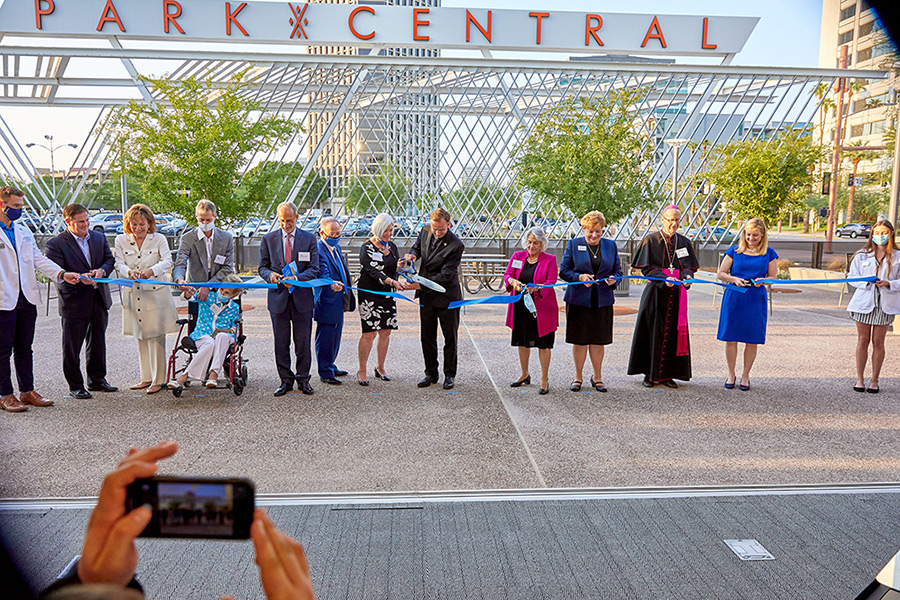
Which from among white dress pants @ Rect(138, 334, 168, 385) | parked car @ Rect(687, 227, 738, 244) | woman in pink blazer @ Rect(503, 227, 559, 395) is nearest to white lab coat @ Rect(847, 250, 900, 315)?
woman in pink blazer @ Rect(503, 227, 559, 395)

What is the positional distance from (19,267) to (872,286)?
7.96 m

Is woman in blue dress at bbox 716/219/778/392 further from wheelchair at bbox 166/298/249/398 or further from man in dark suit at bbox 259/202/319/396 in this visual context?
wheelchair at bbox 166/298/249/398

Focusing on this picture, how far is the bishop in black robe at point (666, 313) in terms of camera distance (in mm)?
7297

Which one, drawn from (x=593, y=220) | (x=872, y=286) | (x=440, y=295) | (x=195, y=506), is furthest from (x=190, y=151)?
(x=195, y=506)

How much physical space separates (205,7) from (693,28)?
1270 centimetres

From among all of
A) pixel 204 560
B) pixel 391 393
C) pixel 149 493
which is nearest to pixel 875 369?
pixel 391 393

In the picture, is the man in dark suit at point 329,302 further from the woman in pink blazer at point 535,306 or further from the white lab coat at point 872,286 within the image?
the white lab coat at point 872,286

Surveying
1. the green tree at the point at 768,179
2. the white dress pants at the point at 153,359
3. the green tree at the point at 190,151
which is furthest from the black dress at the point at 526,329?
the green tree at the point at 768,179

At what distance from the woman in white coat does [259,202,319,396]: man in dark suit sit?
97cm

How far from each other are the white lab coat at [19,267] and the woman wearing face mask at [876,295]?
Answer: 7.60 meters

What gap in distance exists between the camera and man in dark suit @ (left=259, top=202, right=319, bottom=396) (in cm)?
705

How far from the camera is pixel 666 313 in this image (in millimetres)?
7293

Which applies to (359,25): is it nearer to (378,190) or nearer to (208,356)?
(378,190)

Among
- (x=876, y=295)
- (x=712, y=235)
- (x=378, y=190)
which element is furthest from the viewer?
(x=378, y=190)
